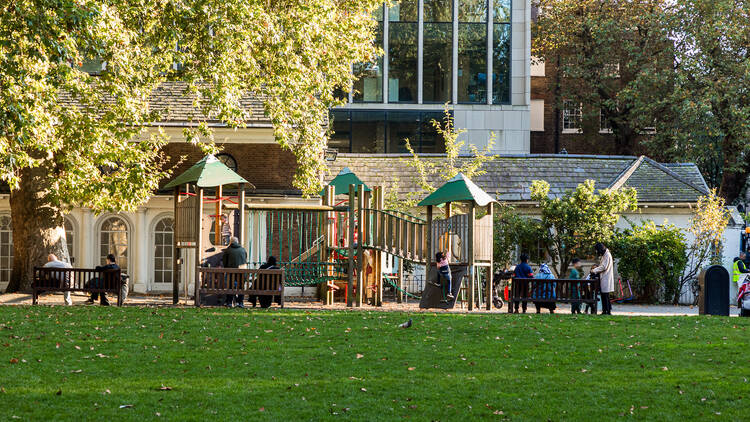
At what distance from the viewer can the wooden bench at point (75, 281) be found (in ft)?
68.2

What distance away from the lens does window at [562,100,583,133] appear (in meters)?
51.9

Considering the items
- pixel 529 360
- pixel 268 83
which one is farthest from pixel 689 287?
pixel 529 360

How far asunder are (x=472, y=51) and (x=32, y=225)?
28.9 metres

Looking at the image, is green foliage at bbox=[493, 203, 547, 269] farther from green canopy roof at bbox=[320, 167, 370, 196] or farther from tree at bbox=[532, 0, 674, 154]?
tree at bbox=[532, 0, 674, 154]

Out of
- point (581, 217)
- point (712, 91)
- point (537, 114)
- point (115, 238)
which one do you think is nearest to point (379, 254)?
point (581, 217)

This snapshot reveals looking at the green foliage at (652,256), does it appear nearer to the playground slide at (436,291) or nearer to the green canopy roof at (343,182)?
the green canopy roof at (343,182)

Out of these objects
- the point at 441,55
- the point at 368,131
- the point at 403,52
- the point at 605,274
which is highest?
the point at 403,52

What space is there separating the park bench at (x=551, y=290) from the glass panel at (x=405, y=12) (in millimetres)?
30804

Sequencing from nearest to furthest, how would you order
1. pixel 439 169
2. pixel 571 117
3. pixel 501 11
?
pixel 439 169
pixel 501 11
pixel 571 117

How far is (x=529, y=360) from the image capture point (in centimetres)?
1236

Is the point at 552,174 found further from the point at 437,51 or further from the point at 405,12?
the point at 405,12

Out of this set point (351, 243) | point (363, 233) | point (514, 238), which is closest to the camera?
point (351, 243)

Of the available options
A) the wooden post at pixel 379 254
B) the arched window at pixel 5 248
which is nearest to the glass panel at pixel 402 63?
the arched window at pixel 5 248

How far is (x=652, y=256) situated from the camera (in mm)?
29422
